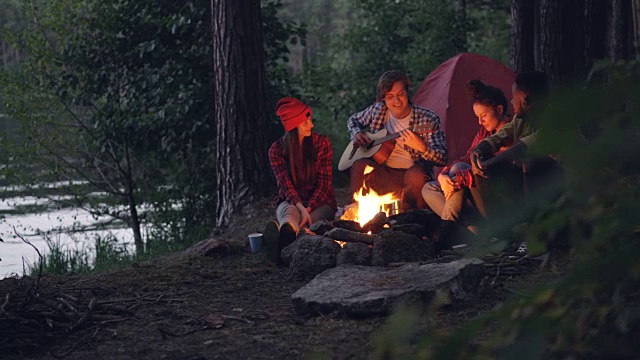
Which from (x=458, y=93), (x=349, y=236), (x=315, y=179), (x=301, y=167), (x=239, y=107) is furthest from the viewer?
(x=458, y=93)

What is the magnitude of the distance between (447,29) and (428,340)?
12.8 m

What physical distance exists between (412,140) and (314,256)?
136 centimetres

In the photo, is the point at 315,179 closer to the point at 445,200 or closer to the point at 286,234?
the point at 286,234

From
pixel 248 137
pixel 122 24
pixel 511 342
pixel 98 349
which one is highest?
pixel 122 24

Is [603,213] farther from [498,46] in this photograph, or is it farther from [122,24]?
[498,46]

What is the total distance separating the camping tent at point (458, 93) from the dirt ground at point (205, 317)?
11.7ft

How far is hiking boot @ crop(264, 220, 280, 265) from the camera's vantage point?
268 inches

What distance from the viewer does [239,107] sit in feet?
29.1

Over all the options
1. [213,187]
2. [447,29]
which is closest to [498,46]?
[447,29]

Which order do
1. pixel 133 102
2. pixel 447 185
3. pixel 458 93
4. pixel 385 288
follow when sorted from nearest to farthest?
pixel 385 288, pixel 447 185, pixel 458 93, pixel 133 102

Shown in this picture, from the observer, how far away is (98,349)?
465 cm

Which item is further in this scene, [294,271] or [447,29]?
[447,29]

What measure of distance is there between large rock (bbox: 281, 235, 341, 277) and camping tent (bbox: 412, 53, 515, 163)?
3.71 metres

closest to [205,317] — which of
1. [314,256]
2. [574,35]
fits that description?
[314,256]
